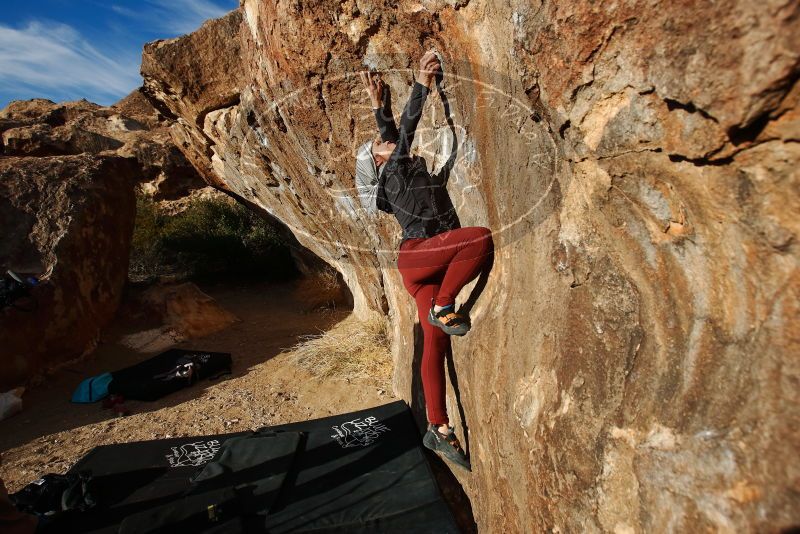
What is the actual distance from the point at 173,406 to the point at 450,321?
3.51m

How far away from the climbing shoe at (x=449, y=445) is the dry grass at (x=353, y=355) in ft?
6.44

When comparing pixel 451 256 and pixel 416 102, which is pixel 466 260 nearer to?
pixel 451 256

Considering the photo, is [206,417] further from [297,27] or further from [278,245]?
[278,245]

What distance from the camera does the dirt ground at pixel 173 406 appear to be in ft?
13.5

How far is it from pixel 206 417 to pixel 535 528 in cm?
347

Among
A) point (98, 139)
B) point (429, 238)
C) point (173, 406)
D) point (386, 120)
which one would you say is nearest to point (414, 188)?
point (429, 238)

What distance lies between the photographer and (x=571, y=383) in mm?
1799

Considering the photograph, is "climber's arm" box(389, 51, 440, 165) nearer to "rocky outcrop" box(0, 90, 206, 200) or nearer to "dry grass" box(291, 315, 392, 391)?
"dry grass" box(291, 315, 392, 391)

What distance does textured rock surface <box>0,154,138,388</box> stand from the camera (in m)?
5.23

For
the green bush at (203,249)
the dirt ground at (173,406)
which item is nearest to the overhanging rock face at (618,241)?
the dirt ground at (173,406)

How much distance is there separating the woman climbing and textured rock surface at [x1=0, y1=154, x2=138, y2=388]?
15.0ft

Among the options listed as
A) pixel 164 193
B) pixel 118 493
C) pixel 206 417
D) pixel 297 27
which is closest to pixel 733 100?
pixel 297 27

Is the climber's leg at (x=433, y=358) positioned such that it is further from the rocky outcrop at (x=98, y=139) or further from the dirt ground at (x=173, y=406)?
the rocky outcrop at (x=98, y=139)

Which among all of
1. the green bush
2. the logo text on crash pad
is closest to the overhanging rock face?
the logo text on crash pad
